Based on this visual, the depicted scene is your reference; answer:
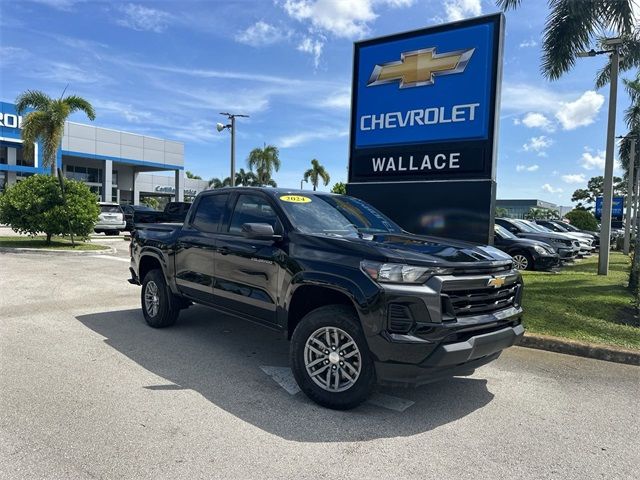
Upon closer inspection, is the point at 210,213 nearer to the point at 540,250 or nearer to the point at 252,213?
the point at 252,213

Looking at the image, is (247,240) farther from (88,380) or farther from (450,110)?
(450,110)

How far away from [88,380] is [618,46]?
16.7 meters

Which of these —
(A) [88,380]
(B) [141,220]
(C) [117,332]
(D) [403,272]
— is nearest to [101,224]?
(B) [141,220]

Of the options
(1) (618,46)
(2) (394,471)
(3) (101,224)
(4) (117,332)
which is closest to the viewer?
(2) (394,471)

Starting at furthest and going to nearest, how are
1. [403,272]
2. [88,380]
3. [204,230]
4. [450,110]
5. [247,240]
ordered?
[450,110]
[204,230]
[247,240]
[88,380]
[403,272]

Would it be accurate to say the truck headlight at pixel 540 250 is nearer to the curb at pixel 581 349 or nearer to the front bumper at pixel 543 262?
the front bumper at pixel 543 262

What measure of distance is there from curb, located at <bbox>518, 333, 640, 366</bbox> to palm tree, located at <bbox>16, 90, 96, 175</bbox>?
2169 centimetres

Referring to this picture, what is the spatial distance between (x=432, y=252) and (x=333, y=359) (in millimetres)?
1182

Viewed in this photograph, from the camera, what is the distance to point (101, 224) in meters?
24.8

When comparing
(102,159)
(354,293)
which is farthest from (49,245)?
(102,159)

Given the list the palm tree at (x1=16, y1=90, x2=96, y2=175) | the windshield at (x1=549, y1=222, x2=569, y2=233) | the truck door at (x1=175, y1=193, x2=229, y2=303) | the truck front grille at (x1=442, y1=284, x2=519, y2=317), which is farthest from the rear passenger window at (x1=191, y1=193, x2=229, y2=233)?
the windshield at (x1=549, y1=222, x2=569, y2=233)

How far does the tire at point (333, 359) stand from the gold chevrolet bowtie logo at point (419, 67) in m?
5.64

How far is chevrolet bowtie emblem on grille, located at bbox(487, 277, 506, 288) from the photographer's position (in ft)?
13.1

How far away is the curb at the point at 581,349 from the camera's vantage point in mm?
5484
